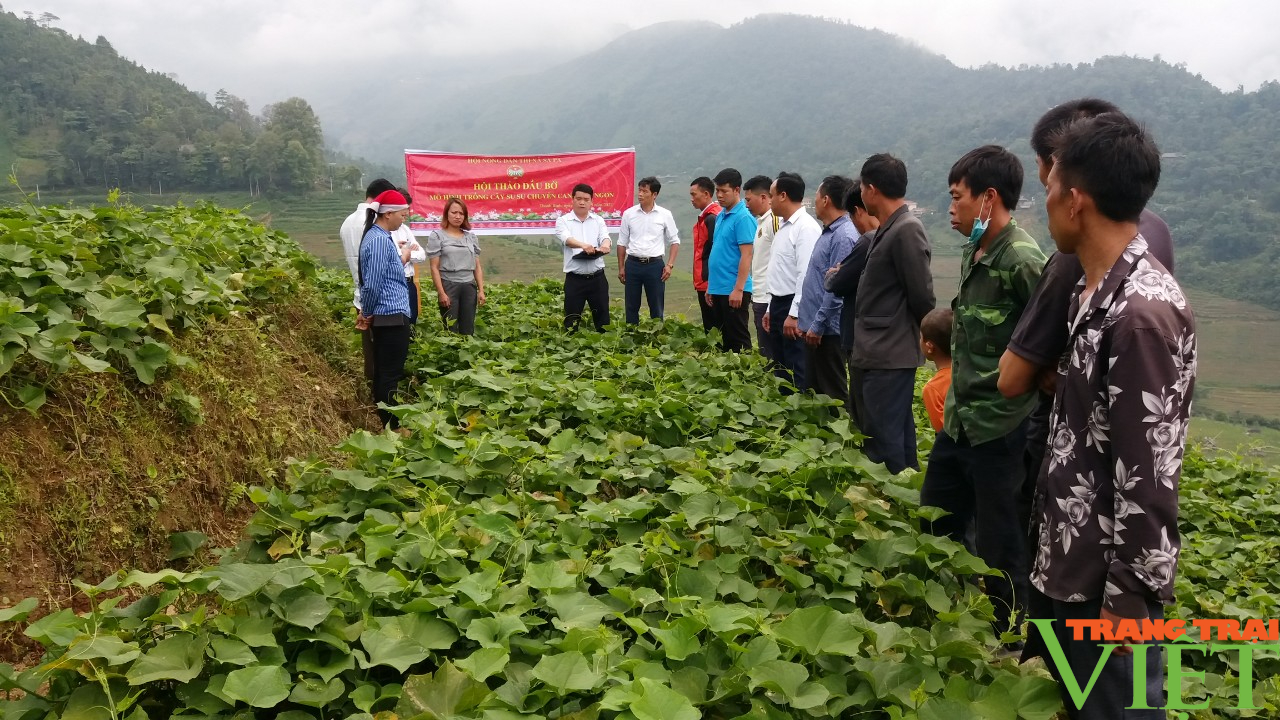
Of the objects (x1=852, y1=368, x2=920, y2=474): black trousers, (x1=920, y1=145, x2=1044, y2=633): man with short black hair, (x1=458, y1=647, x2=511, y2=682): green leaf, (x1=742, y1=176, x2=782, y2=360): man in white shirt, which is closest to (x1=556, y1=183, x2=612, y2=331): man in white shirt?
(x1=742, y1=176, x2=782, y2=360): man in white shirt

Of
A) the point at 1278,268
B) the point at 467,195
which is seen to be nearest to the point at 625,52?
the point at 1278,268

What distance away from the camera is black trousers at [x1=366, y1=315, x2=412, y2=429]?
5.28 meters

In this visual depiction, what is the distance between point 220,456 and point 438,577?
1.68 metres

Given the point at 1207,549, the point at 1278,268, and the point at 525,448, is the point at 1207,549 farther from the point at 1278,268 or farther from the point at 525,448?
the point at 1278,268

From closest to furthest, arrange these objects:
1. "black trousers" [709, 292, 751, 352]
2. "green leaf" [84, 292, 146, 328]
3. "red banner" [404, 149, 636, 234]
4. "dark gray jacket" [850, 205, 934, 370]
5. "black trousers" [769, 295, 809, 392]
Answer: "green leaf" [84, 292, 146, 328] < "dark gray jacket" [850, 205, 934, 370] < "black trousers" [769, 295, 809, 392] < "black trousers" [709, 292, 751, 352] < "red banner" [404, 149, 636, 234]

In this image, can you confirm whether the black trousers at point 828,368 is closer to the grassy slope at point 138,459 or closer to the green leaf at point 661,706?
the grassy slope at point 138,459

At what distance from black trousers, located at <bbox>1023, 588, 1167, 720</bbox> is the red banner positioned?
9.32 metres

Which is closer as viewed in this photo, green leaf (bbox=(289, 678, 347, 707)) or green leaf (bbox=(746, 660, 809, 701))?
green leaf (bbox=(289, 678, 347, 707))

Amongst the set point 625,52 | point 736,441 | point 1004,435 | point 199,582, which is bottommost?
point 736,441

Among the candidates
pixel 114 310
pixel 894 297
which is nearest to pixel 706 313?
pixel 894 297

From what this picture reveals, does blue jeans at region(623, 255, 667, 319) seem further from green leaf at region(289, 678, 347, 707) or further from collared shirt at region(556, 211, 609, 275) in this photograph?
green leaf at region(289, 678, 347, 707)

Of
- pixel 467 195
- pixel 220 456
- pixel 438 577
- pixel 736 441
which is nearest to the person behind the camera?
pixel 438 577

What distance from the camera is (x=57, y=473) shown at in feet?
9.96

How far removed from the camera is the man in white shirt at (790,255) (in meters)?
5.91
